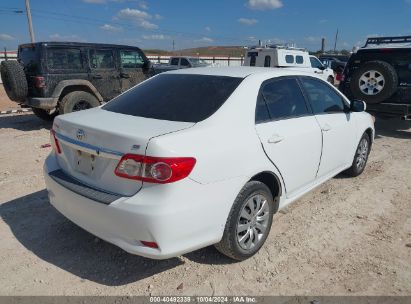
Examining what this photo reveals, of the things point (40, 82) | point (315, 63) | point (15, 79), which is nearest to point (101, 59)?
point (40, 82)

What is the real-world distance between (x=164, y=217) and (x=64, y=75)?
6745 mm

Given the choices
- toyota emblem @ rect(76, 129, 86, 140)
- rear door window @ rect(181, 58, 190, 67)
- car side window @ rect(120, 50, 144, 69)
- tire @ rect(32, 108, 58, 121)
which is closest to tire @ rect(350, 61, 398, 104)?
car side window @ rect(120, 50, 144, 69)

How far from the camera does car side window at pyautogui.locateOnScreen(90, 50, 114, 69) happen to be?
339 inches

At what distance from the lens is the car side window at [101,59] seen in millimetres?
8602

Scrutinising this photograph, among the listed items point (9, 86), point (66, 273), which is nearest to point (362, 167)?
point (66, 273)

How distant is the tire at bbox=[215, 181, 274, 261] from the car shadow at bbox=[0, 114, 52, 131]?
22.9 feet

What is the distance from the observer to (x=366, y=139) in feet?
17.1

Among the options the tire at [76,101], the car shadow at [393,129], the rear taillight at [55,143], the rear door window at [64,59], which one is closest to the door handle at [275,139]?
the rear taillight at [55,143]

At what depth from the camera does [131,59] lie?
9547 millimetres

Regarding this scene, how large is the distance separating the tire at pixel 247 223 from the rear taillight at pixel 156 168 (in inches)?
24.2

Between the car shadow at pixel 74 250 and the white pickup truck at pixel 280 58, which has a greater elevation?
the white pickup truck at pixel 280 58

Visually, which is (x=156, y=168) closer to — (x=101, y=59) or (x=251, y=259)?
(x=251, y=259)

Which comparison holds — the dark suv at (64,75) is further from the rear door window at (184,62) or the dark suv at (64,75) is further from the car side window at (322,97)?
the rear door window at (184,62)

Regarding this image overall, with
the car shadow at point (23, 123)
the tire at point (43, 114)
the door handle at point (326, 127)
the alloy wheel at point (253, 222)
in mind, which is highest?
the door handle at point (326, 127)
